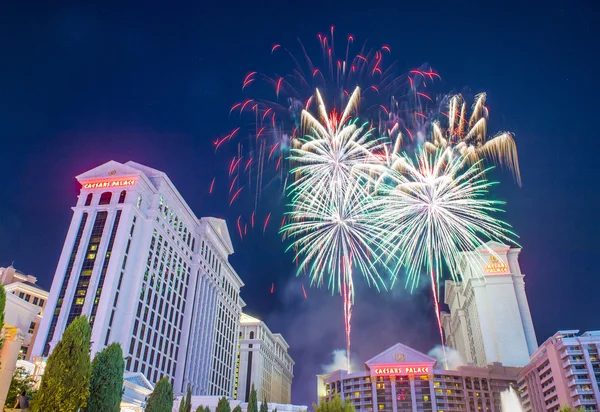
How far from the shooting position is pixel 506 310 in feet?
496

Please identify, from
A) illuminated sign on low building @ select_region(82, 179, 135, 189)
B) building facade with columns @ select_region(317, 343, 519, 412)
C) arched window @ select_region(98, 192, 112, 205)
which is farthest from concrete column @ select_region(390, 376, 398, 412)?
arched window @ select_region(98, 192, 112, 205)

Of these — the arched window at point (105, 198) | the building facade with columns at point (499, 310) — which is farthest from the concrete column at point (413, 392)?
the arched window at point (105, 198)

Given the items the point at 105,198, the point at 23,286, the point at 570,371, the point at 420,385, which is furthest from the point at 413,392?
the point at 23,286

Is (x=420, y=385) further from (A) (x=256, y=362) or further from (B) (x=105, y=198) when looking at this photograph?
(B) (x=105, y=198)

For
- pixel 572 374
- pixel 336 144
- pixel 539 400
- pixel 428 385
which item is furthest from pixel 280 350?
pixel 336 144

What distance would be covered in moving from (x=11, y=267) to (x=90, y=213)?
44.6 metres

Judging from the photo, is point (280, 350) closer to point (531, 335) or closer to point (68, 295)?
point (531, 335)

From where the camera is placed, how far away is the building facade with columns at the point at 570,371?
9581 cm

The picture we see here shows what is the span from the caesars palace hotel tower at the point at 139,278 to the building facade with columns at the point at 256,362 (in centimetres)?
3398

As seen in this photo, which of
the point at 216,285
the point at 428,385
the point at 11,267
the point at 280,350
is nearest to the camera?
the point at 11,267

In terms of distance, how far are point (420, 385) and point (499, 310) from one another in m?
39.7

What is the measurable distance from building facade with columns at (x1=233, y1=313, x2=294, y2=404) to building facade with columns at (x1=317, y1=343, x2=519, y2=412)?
1194 inches

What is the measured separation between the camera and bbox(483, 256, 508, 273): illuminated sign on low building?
6216 inches

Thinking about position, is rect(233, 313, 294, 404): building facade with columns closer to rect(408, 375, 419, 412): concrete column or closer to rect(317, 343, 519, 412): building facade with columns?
rect(317, 343, 519, 412): building facade with columns
